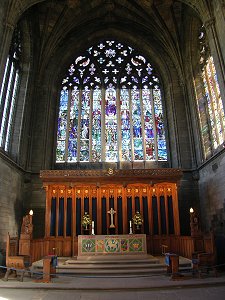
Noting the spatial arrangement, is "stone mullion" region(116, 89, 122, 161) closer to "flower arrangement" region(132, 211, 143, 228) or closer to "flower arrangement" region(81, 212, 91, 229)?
"flower arrangement" region(132, 211, 143, 228)

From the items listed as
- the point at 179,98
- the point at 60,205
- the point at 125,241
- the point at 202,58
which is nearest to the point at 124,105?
the point at 179,98

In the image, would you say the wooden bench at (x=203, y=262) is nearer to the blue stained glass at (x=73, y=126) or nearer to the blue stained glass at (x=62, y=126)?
the blue stained glass at (x=73, y=126)

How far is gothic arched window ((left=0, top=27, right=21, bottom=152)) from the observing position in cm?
1441

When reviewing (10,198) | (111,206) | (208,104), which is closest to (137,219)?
(111,206)

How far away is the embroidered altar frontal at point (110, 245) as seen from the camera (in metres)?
11.7

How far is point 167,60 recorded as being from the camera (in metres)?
19.0

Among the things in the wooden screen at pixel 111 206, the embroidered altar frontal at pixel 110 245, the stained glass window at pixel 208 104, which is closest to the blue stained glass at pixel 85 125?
the wooden screen at pixel 111 206

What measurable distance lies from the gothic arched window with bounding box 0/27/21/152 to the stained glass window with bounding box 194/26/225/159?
11.1m

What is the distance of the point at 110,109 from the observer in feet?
61.6

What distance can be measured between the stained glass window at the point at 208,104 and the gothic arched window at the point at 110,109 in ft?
9.68

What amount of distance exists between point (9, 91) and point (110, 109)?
6.69 m

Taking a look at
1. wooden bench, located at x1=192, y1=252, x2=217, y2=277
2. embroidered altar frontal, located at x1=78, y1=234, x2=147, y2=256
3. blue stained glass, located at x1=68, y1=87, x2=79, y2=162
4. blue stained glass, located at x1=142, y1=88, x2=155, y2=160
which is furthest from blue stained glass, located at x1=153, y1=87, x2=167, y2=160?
wooden bench, located at x1=192, y1=252, x2=217, y2=277

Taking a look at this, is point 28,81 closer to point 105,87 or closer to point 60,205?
point 105,87

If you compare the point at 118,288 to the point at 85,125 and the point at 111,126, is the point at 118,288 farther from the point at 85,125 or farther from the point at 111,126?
the point at 85,125
